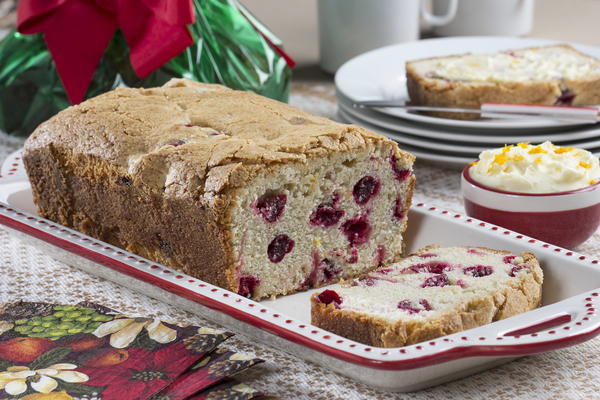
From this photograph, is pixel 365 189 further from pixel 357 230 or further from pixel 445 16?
pixel 445 16

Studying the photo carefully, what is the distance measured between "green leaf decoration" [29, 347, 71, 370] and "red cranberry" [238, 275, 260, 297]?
18.4 inches

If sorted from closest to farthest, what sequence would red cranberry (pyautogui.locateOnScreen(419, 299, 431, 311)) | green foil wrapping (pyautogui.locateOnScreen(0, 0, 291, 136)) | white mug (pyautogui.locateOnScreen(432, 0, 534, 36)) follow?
red cranberry (pyautogui.locateOnScreen(419, 299, 431, 311)) < green foil wrapping (pyautogui.locateOnScreen(0, 0, 291, 136)) < white mug (pyautogui.locateOnScreen(432, 0, 534, 36))

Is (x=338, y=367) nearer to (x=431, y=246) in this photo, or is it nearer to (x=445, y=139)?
(x=431, y=246)

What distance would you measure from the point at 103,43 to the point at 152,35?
21cm

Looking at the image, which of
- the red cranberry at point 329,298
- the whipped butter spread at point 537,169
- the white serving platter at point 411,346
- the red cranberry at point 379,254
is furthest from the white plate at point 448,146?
the red cranberry at point 329,298

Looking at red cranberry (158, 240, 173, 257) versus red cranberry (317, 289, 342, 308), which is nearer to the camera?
red cranberry (317, 289, 342, 308)

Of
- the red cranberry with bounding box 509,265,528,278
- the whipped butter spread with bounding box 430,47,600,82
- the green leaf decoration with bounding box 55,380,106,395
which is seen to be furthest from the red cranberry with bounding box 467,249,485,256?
the whipped butter spread with bounding box 430,47,600,82

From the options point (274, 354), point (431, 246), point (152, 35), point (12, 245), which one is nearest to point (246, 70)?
point (152, 35)

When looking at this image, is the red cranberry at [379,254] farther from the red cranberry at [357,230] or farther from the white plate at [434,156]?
the white plate at [434,156]

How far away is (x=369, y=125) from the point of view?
338 cm

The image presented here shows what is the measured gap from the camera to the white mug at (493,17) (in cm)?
464

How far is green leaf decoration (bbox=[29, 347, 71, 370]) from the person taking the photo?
6.50 feet

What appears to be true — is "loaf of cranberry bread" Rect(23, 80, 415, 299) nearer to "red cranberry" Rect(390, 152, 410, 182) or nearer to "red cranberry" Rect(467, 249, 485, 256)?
"red cranberry" Rect(390, 152, 410, 182)

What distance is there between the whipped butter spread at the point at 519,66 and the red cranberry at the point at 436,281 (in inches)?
51.7
